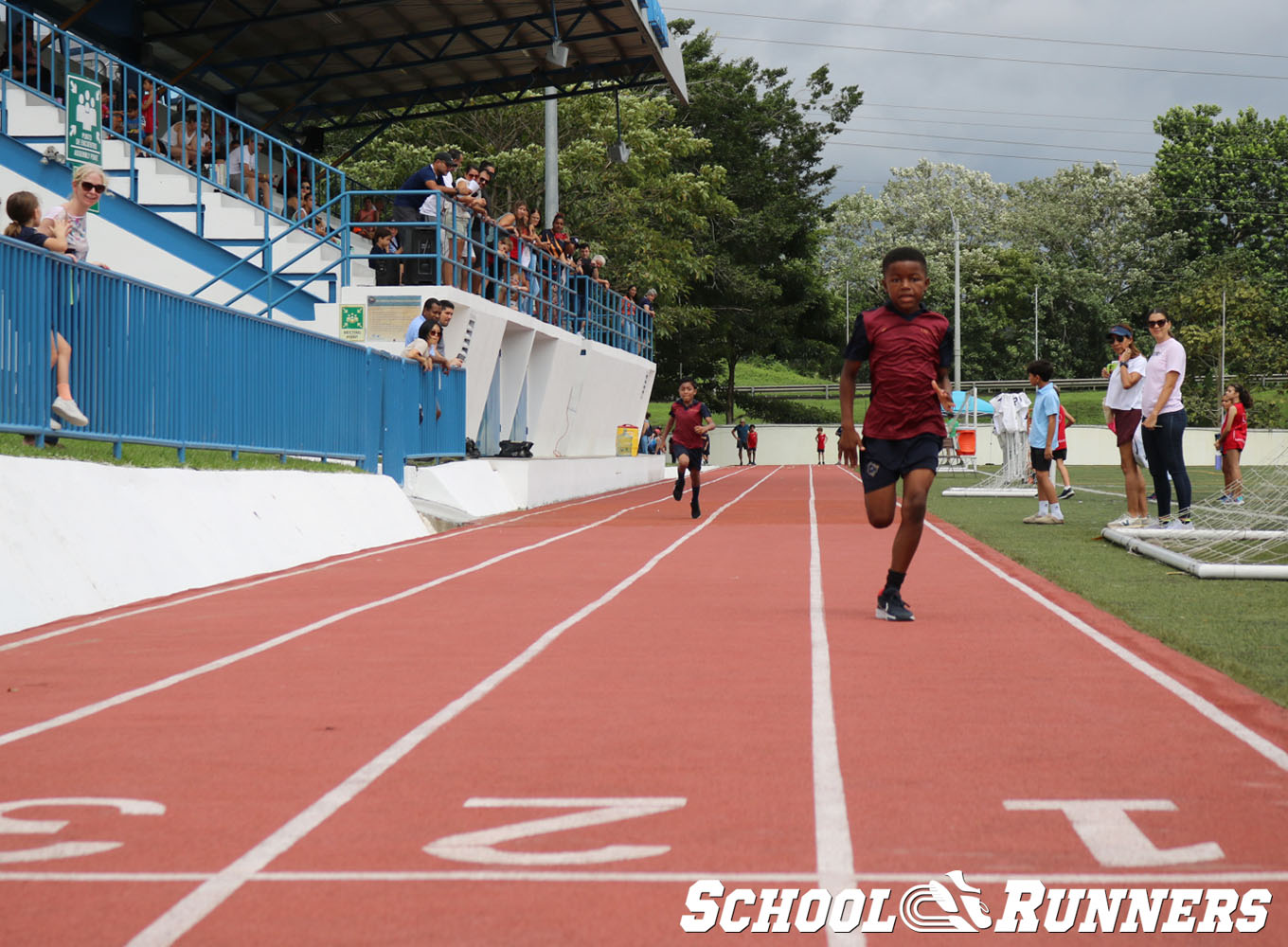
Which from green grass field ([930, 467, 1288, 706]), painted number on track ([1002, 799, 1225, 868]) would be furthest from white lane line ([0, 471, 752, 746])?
green grass field ([930, 467, 1288, 706])

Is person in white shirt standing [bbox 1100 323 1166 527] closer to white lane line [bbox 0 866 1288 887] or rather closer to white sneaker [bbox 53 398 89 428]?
white sneaker [bbox 53 398 89 428]

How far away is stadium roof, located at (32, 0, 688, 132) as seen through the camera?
2533 centimetres

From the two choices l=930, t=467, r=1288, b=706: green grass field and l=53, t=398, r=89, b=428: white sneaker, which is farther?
l=53, t=398, r=89, b=428: white sneaker

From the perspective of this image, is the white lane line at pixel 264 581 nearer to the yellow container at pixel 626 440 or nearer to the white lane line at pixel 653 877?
the white lane line at pixel 653 877

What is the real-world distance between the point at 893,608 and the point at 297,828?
5394 millimetres

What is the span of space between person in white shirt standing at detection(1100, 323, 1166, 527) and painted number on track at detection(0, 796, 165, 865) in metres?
11.8

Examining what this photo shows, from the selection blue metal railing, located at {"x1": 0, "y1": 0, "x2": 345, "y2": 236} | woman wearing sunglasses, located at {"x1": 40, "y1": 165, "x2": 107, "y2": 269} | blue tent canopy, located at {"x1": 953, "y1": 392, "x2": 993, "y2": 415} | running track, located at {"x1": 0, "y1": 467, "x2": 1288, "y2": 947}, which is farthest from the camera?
blue tent canopy, located at {"x1": 953, "y1": 392, "x2": 993, "y2": 415}

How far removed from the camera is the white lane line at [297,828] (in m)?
3.67

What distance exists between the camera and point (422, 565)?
13344 mm

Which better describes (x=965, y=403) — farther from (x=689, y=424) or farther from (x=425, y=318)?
(x=425, y=318)

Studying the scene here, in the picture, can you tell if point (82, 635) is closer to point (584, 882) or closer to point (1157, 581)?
point (584, 882)

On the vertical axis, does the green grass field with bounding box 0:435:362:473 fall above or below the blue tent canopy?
below

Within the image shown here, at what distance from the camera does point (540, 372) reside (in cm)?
2891

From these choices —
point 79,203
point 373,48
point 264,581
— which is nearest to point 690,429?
point 264,581
